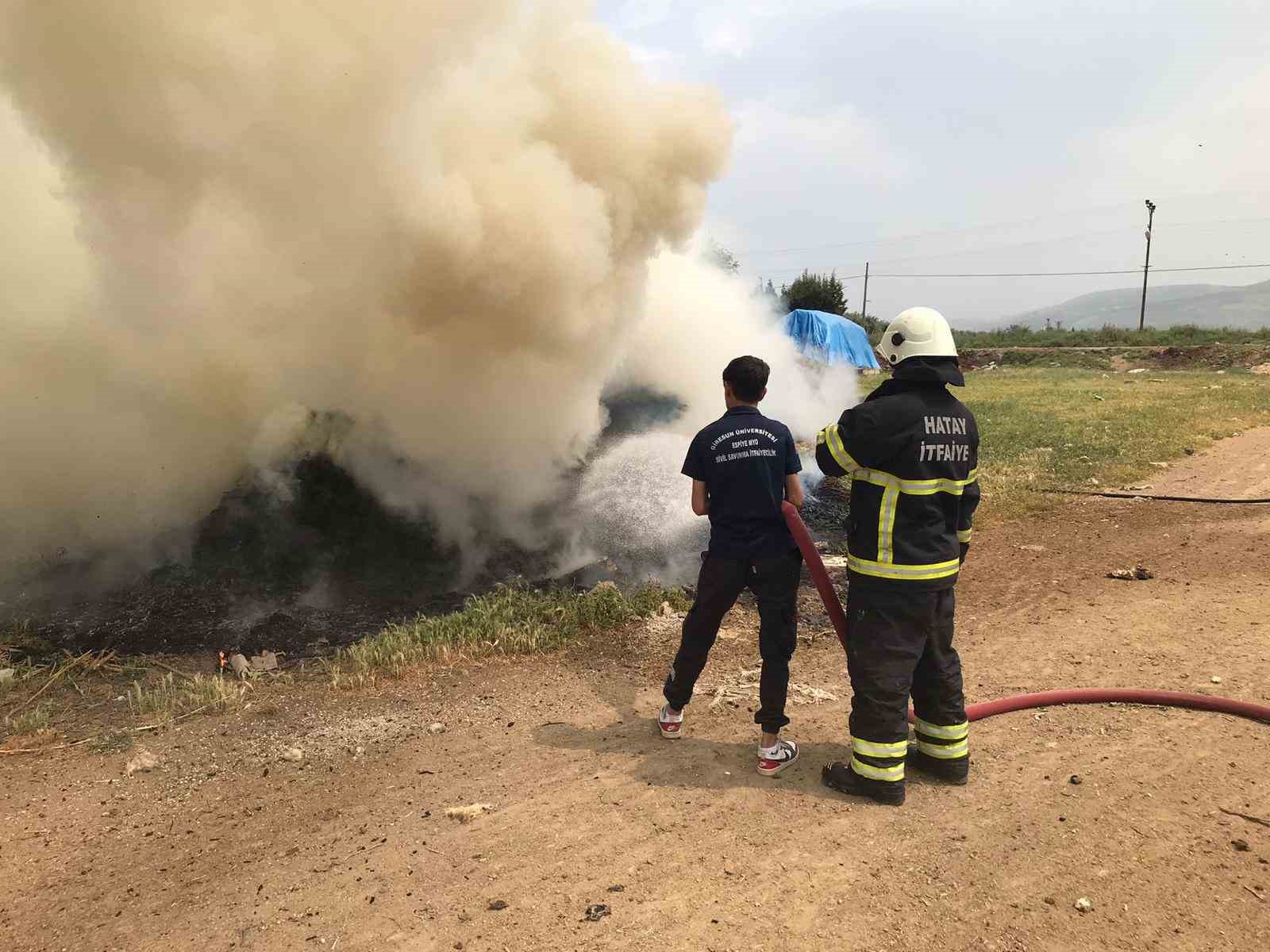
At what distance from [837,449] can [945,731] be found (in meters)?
1.22

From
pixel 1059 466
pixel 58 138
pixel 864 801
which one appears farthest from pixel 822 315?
pixel 864 801

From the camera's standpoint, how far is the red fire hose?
130 inches

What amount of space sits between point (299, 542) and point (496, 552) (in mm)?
1657

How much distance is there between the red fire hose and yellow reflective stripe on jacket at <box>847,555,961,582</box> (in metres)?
0.25

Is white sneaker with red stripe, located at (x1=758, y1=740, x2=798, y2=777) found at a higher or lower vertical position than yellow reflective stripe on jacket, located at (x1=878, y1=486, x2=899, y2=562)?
lower

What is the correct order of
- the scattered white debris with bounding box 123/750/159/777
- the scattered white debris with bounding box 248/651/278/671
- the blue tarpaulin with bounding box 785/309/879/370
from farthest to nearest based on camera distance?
the blue tarpaulin with bounding box 785/309/879/370, the scattered white debris with bounding box 248/651/278/671, the scattered white debris with bounding box 123/750/159/777

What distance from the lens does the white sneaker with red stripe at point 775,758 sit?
328 cm

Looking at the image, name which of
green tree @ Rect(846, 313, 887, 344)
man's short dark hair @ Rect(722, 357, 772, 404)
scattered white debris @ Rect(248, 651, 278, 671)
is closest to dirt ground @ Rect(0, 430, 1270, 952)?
scattered white debris @ Rect(248, 651, 278, 671)

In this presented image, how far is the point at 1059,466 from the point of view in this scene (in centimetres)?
977

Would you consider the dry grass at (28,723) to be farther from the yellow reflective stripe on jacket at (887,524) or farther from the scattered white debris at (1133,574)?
the scattered white debris at (1133,574)

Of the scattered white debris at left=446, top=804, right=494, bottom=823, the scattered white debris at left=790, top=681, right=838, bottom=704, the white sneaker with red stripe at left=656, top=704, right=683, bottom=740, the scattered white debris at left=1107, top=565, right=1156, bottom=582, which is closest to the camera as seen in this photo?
the scattered white debris at left=446, top=804, right=494, bottom=823

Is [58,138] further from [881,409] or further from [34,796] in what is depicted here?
[881,409]

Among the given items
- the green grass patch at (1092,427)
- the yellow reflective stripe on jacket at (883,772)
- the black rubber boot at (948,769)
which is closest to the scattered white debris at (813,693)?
the black rubber boot at (948,769)

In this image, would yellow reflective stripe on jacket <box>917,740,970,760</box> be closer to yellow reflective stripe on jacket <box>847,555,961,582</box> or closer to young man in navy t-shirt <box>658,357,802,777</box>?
young man in navy t-shirt <box>658,357,802,777</box>
